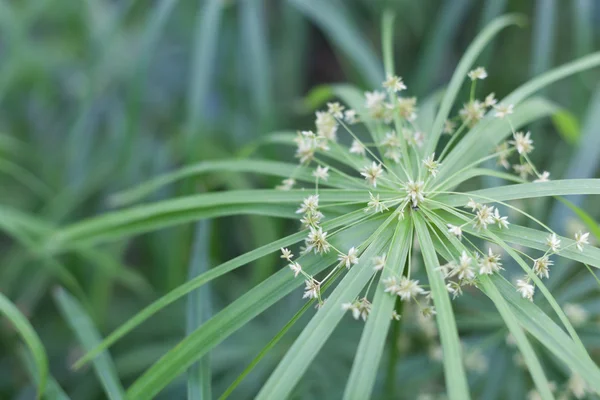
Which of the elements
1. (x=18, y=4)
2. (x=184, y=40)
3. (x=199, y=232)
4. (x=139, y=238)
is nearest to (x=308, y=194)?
(x=199, y=232)

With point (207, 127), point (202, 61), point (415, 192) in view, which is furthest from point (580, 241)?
point (207, 127)

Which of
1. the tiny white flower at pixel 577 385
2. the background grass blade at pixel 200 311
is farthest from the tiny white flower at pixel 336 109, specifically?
the tiny white flower at pixel 577 385

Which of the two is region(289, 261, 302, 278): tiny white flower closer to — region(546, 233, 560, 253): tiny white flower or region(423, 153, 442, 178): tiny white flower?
region(423, 153, 442, 178): tiny white flower

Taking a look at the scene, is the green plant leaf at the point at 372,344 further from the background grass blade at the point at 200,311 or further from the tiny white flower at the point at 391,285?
the background grass blade at the point at 200,311

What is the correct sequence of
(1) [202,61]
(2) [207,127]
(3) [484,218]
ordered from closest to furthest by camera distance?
(3) [484,218] < (1) [202,61] < (2) [207,127]

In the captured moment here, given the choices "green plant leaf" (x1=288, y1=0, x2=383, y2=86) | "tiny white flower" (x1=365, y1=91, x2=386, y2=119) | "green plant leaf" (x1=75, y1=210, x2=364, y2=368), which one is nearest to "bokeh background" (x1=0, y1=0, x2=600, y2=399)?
"green plant leaf" (x1=288, y1=0, x2=383, y2=86)

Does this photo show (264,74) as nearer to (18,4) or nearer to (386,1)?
(386,1)

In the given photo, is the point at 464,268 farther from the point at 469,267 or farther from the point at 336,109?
the point at 336,109
